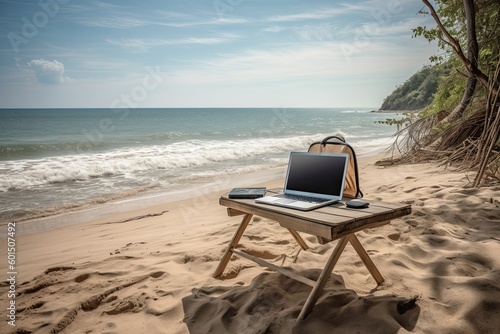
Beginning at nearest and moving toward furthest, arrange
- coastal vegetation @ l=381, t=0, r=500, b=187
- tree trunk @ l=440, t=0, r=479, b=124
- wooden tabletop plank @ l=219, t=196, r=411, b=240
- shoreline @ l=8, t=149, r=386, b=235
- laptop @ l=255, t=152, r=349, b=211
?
1. wooden tabletop plank @ l=219, t=196, r=411, b=240
2. laptop @ l=255, t=152, r=349, b=211
3. coastal vegetation @ l=381, t=0, r=500, b=187
4. shoreline @ l=8, t=149, r=386, b=235
5. tree trunk @ l=440, t=0, r=479, b=124

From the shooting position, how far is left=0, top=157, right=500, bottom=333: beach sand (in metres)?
2.12

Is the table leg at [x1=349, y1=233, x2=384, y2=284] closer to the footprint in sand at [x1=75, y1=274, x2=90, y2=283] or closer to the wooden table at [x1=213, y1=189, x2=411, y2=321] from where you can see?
the wooden table at [x1=213, y1=189, x2=411, y2=321]

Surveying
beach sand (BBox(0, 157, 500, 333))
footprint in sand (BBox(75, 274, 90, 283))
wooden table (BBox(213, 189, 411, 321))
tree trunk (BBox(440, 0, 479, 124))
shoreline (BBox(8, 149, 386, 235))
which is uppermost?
tree trunk (BBox(440, 0, 479, 124))

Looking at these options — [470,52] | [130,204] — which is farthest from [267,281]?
[470,52]

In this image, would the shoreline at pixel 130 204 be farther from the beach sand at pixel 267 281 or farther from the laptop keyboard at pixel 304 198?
the laptop keyboard at pixel 304 198

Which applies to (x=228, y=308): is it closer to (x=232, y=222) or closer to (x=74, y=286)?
(x=74, y=286)

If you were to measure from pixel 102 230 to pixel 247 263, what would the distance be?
322cm

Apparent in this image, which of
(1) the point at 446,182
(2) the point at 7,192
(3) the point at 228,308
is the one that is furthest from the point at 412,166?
(2) the point at 7,192

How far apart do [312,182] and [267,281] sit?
98 cm

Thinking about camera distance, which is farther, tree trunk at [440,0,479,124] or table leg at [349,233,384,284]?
tree trunk at [440,0,479,124]

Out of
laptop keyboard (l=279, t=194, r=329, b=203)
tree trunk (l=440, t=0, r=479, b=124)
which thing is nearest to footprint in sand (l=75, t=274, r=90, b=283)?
laptop keyboard (l=279, t=194, r=329, b=203)

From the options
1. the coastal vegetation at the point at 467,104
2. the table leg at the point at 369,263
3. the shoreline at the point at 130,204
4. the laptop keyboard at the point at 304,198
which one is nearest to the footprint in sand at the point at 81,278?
the laptop keyboard at the point at 304,198

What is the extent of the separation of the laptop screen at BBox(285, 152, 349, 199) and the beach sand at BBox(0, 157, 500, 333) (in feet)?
2.69

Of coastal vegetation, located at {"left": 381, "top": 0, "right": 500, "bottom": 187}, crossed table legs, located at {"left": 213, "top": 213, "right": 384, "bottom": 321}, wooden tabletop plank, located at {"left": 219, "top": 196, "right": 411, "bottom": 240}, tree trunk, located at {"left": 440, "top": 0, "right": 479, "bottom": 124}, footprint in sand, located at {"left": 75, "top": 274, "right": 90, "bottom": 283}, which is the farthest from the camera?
tree trunk, located at {"left": 440, "top": 0, "right": 479, "bottom": 124}
